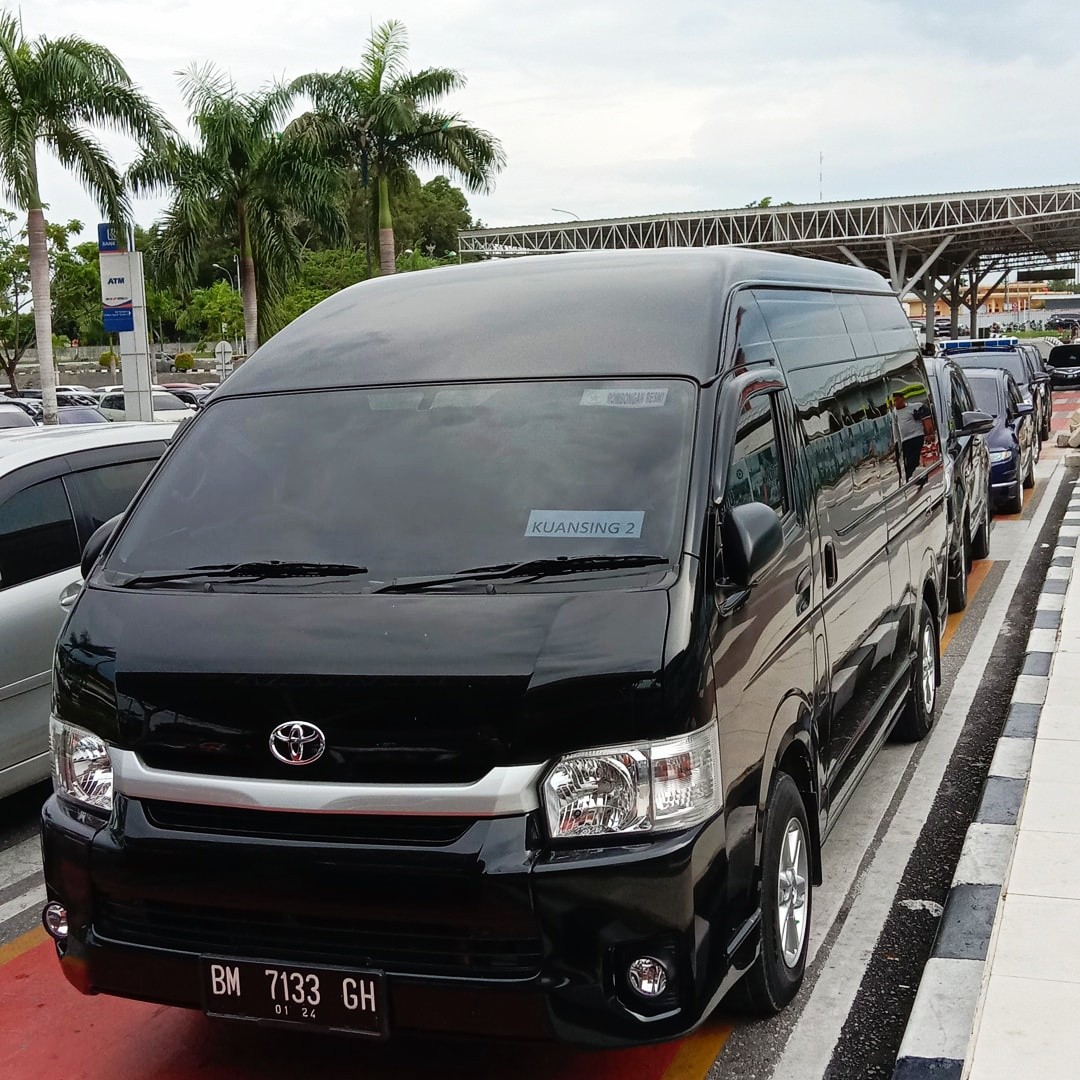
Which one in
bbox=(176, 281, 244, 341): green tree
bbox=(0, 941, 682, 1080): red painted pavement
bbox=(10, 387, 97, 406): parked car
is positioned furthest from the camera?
bbox=(176, 281, 244, 341): green tree

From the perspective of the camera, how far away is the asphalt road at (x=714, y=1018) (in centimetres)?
395

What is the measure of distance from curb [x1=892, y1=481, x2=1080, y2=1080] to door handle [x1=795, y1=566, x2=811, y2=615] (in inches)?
46.9

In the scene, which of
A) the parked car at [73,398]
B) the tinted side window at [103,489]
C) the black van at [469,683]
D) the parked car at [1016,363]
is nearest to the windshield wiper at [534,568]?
the black van at [469,683]

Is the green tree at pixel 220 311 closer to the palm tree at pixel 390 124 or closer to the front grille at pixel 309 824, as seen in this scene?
the palm tree at pixel 390 124

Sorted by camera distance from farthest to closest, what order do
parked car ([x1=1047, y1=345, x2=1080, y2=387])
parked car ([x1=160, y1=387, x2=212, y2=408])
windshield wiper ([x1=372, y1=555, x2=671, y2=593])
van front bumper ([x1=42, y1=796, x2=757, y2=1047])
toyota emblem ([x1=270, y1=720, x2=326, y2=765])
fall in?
parked car ([x1=1047, y1=345, x2=1080, y2=387]), parked car ([x1=160, y1=387, x2=212, y2=408]), windshield wiper ([x1=372, y1=555, x2=671, y2=593]), toyota emblem ([x1=270, y1=720, x2=326, y2=765]), van front bumper ([x1=42, y1=796, x2=757, y2=1047])

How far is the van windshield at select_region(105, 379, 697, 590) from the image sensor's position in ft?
12.0

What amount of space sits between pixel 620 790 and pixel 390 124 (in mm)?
33386

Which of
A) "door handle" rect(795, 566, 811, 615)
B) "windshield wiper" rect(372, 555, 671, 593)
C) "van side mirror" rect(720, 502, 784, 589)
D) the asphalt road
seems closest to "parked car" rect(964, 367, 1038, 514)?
the asphalt road

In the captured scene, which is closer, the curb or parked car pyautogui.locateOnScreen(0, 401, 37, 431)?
the curb

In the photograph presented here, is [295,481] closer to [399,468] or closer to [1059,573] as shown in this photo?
[399,468]

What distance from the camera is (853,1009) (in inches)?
169

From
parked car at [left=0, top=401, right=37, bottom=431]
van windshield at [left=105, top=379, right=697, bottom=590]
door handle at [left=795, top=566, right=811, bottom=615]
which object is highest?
van windshield at [left=105, top=379, right=697, bottom=590]

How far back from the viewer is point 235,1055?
4059 mm

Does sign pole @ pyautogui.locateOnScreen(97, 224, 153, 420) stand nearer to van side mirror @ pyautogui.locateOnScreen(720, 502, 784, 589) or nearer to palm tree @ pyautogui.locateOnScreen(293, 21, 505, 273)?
palm tree @ pyautogui.locateOnScreen(293, 21, 505, 273)
